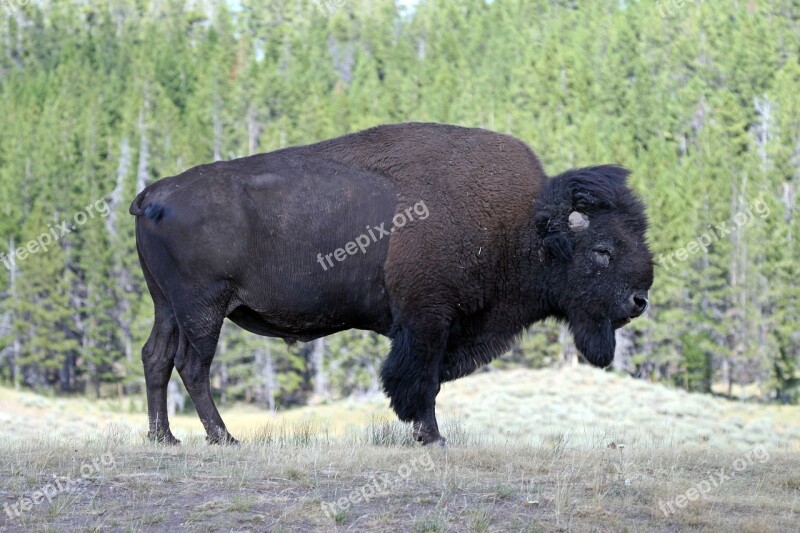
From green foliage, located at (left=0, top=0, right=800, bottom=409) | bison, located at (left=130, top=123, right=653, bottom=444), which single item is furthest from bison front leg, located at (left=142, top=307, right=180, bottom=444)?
green foliage, located at (left=0, top=0, right=800, bottom=409)

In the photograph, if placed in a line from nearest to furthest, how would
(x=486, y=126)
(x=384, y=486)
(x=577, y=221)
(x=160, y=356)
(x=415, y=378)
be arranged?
(x=384, y=486) < (x=415, y=378) < (x=577, y=221) < (x=160, y=356) < (x=486, y=126)

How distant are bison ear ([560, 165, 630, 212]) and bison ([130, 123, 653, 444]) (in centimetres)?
1

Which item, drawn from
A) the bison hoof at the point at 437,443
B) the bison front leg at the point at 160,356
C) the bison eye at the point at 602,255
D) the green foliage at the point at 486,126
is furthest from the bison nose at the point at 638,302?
the green foliage at the point at 486,126

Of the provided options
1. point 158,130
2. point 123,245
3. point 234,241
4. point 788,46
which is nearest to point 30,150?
point 158,130

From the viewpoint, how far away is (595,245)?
886 cm

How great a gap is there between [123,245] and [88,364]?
320 inches

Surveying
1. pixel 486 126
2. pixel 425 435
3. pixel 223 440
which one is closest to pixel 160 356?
pixel 223 440

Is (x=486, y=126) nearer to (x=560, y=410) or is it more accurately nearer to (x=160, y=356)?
(x=560, y=410)

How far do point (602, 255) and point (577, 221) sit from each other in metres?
0.37

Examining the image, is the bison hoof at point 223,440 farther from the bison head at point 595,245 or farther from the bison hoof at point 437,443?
the bison head at point 595,245

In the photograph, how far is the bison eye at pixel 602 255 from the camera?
8.86m

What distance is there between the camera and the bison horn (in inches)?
348

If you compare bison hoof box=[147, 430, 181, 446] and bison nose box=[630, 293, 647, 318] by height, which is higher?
bison nose box=[630, 293, 647, 318]

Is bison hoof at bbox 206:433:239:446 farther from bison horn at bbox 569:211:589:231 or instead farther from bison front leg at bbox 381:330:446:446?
bison horn at bbox 569:211:589:231
